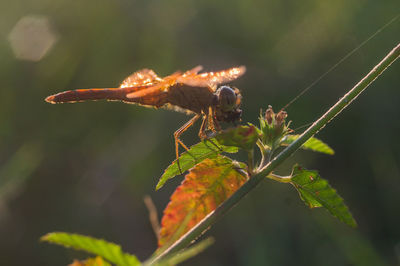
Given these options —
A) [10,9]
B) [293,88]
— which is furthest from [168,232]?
[10,9]

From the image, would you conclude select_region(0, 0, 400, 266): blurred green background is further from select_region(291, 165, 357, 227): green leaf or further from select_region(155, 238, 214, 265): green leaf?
select_region(155, 238, 214, 265): green leaf

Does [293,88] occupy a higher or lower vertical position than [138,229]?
higher

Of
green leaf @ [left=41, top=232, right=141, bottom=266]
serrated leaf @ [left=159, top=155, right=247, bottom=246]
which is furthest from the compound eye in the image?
green leaf @ [left=41, top=232, right=141, bottom=266]

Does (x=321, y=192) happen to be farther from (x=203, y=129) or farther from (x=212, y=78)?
(x=203, y=129)

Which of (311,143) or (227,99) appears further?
(227,99)

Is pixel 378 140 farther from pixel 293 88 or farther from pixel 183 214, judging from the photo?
pixel 183 214

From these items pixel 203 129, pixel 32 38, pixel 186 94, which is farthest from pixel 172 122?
pixel 186 94

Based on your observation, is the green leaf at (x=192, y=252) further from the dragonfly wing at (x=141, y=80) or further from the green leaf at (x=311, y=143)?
the dragonfly wing at (x=141, y=80)
